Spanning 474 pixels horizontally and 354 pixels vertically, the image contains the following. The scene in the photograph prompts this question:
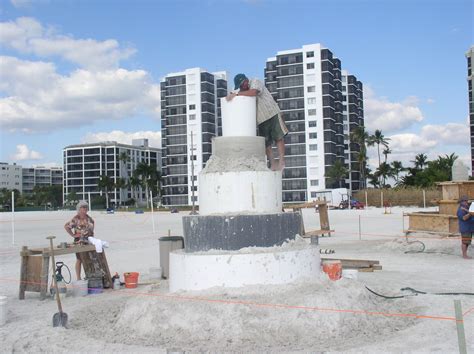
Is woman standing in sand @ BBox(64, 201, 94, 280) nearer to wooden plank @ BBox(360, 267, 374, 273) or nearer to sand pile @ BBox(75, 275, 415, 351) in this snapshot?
sand pile @ BBox(75, 275, 415, 351)

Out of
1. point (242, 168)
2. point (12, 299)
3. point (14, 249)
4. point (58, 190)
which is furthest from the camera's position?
point (58, 190)

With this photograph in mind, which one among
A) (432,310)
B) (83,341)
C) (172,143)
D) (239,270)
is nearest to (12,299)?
(83,341)

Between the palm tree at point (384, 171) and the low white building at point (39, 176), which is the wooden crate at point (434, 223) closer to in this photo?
the palm tree at point (384, 171)

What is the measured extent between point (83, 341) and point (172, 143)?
10722 centimetres

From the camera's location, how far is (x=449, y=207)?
687 inches

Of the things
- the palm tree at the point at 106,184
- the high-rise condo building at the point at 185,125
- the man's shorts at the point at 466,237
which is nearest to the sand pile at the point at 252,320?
the man's shorts at the point at 466,237

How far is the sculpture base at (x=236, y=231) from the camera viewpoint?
→ 8195 millimetres

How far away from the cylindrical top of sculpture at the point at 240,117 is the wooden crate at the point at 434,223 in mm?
10294

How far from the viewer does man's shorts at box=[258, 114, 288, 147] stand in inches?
393

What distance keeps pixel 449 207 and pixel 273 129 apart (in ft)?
33.2

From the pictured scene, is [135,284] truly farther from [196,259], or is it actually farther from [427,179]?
[427,179]

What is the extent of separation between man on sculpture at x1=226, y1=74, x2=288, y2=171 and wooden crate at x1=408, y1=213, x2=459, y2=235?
9275 millimetres

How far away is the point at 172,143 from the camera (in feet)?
370

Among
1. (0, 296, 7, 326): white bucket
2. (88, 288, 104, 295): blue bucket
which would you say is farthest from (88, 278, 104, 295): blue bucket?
(0, 296, 7, 326): white bucket
